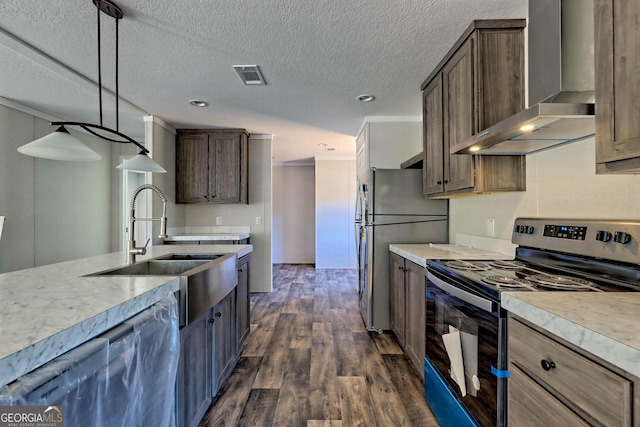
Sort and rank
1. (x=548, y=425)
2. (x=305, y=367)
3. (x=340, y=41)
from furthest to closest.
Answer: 1. (x=305, y=367)
2. (x=340, y=41)
3. (x=548, y=425)

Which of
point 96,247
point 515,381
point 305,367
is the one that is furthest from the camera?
point 96,247

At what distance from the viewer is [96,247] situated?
4.41 meters

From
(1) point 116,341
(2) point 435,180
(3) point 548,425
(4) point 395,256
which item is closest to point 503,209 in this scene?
(2) point 435,180

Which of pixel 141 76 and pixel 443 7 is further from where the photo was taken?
pixel 141 76

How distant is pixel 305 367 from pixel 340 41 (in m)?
2.40

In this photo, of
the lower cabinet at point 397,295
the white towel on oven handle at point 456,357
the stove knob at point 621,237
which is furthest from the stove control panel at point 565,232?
the lower cabinet at point 397,295

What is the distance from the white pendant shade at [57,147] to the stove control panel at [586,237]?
2.41 metres

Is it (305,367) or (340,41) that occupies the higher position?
(340,41)

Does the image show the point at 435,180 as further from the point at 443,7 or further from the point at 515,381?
the point at 515,381

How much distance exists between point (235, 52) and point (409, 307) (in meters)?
2.31

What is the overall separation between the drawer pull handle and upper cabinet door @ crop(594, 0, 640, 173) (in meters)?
0.66

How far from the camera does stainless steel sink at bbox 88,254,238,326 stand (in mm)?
1328

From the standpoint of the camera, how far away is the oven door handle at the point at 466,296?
1.10 metres

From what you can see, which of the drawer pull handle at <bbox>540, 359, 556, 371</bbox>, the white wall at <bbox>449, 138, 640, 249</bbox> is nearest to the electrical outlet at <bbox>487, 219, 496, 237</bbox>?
the white wall at <bbox>449, 138, 640, 249</bbox>
